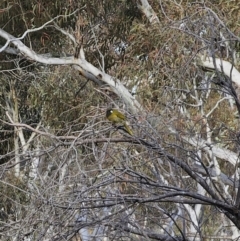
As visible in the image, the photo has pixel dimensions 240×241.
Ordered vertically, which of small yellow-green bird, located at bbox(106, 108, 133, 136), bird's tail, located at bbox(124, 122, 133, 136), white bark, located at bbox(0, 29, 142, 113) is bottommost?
bird's tail, located at bbox(124, 122, 133, 136)

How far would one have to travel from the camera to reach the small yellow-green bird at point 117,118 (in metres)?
3.37

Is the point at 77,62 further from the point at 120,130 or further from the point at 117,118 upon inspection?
the point at 120,130

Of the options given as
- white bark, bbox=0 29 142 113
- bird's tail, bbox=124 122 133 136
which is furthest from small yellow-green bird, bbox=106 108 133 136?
white bark, bbox=0 29 142 113

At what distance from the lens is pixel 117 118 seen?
341cm

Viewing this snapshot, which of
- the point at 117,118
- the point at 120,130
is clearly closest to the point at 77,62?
the point at 117,118

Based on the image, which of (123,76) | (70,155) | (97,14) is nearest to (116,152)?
(70,155)

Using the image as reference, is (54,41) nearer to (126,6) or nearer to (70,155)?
(126,6)

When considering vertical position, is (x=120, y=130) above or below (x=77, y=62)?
below

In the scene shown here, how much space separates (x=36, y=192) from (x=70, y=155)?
26cm

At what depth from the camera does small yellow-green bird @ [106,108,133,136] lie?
3.37m

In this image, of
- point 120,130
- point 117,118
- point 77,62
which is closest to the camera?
point 120,130

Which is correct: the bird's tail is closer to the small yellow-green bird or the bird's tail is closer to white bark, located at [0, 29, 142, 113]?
the small yellow-green bird

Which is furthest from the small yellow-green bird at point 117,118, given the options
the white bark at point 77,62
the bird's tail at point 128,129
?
the white bark at point 77,62

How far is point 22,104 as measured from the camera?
8211 mm
